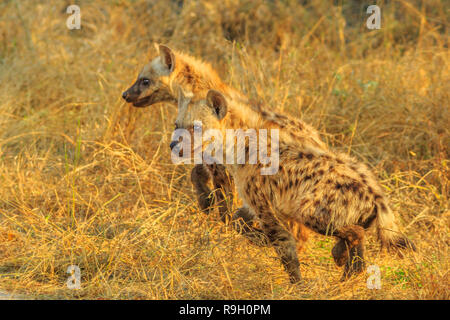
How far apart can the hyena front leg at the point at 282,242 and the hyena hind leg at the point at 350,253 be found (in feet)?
0.73

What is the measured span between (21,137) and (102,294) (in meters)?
2.53

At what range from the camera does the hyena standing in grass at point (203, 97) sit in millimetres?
3807

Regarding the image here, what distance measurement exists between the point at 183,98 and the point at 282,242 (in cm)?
138

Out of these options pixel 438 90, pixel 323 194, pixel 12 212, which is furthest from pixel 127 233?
pixel 438 90

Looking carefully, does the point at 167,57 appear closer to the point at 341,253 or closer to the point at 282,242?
the point at 282,242

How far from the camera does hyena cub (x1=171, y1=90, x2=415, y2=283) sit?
3.26m

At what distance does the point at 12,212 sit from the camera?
14.0ft

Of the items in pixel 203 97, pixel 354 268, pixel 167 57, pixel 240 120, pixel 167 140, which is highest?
pixel 167 57

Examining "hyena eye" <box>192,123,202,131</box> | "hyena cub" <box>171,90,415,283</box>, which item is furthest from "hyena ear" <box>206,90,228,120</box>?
"hyena eye" <box>192,123,202,131</box>

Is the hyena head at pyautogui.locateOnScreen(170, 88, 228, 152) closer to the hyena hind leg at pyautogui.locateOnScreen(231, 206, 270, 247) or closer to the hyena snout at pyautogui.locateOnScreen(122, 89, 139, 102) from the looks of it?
the hyena hind leg at pyautogui.locateOnScreen(231, 206, 270, 247)

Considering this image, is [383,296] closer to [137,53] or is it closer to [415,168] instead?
[415,168]

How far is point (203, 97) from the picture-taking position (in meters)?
4.18

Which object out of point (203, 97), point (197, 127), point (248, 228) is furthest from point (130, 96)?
point (248, 228)

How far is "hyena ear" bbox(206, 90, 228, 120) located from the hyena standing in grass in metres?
0.18
